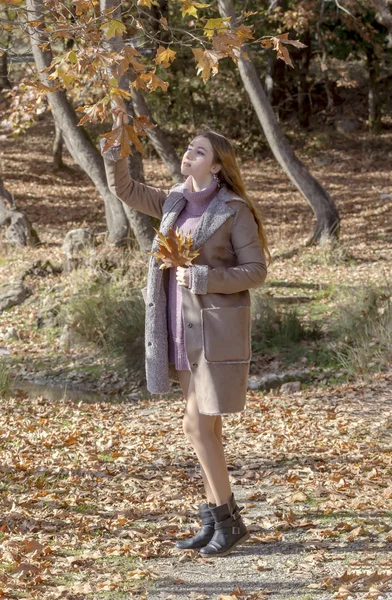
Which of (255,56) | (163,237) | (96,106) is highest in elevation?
(255,56)

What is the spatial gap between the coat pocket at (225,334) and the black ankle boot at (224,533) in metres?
0.78

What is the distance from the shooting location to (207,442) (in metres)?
4.46

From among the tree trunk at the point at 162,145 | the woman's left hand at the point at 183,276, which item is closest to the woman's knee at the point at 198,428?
the woman's left hand at the point at 183,276

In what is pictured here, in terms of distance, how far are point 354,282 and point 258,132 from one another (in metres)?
13.3

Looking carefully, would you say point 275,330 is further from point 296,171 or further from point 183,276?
point 183,276

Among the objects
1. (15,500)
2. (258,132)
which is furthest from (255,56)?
(15,500)

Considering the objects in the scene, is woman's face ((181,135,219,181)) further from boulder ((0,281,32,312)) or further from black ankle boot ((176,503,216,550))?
boulder ((0,281,32,312))

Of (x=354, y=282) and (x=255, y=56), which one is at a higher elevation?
(x=255, y=56)

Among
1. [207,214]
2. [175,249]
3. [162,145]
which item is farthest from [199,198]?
[162,145]

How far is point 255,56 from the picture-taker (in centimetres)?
2539

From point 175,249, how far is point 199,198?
385mm

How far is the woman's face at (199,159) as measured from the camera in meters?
4.43

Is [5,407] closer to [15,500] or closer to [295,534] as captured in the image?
[15,500]

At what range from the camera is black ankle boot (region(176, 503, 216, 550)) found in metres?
4.65
